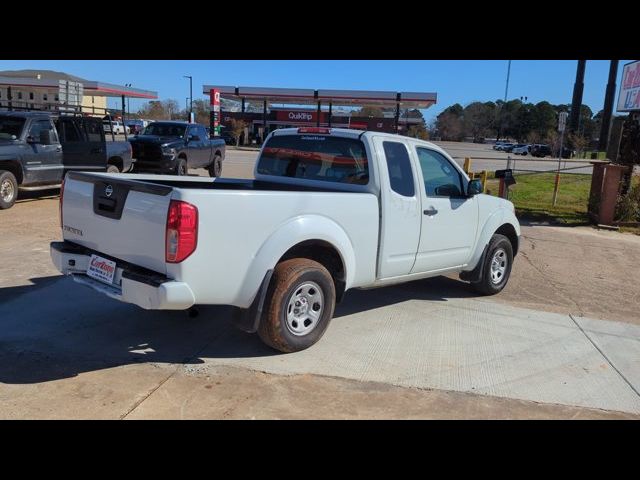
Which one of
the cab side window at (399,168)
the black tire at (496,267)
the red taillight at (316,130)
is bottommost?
the black tire at (496,267)

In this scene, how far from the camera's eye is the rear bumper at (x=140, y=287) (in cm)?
378

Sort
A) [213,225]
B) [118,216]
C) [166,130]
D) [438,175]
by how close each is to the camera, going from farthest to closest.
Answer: [166,130], [438,175], [118,216], [213,225]

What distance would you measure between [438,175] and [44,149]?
30.2 feet

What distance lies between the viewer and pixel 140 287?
12.8 ft

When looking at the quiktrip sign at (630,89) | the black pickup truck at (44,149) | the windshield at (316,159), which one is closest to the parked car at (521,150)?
the quiktrip sign at (630,89)

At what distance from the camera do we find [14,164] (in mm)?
11133

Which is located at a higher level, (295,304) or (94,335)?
(295,304)

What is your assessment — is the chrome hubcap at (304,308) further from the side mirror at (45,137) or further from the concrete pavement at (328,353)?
the side mirror at (45,137)

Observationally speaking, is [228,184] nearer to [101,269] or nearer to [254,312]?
[101,269]

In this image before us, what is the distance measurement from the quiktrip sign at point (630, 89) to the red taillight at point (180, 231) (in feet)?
40.5

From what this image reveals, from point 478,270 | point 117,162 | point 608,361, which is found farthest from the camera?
point 117,162

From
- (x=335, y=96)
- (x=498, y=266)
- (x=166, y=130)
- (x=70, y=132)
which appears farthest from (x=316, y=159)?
(x=335, y=96)

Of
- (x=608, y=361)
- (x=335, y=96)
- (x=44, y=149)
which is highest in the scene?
(x=335, y=96)
